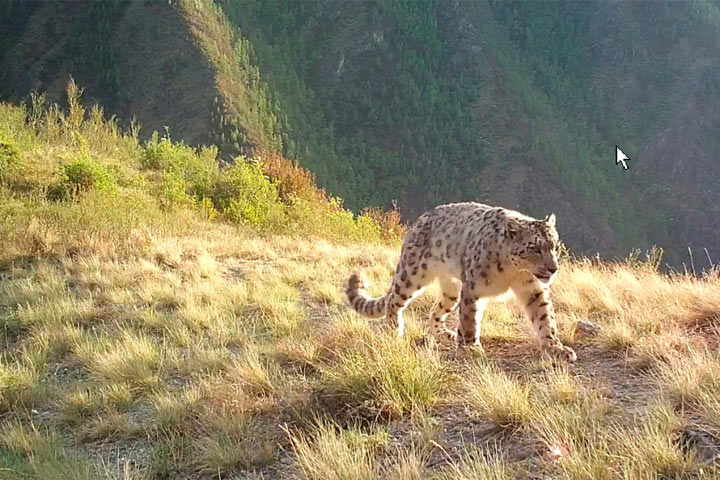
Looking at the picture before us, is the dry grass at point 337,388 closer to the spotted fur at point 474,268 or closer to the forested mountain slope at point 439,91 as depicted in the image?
the spotted fur at point 474,268

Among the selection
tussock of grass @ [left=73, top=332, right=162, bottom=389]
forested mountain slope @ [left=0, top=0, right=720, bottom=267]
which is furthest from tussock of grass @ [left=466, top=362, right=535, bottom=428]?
forested mountain slope @ [left=0, top=0, right=720, bottom=267]

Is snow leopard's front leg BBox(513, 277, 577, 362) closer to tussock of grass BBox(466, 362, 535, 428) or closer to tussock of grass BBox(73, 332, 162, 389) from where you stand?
tussock of grass BBox(466, 362, 535, 428)

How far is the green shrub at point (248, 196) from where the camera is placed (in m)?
17.5

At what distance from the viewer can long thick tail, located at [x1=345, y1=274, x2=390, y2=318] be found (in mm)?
6223

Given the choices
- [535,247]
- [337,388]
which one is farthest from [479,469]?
[535,247]

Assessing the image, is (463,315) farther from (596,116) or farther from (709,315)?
(596,116)

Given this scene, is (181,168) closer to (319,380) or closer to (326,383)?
(319,380)

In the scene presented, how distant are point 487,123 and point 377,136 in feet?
56.7

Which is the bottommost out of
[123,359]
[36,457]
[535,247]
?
[123,359]

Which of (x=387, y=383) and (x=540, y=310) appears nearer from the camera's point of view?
(x=387, y=383)

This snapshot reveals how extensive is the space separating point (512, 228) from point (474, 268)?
46cm

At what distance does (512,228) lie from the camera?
502 centimetres

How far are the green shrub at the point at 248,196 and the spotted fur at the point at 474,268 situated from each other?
11046 mm

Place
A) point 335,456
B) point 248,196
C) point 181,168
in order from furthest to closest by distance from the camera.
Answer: point 181,168
point 248,196
point 335,456
